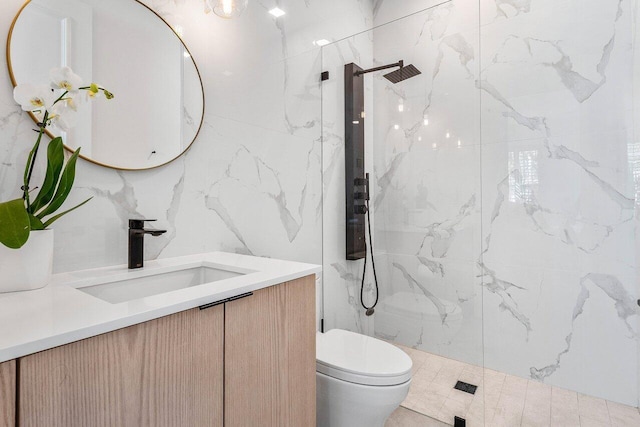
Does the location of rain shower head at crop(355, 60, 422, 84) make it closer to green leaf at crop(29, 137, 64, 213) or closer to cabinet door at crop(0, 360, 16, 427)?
green leaf at crop(29, 137, 64, 213)

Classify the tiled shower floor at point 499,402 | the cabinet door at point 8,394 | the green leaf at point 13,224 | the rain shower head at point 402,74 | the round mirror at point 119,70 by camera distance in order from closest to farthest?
the cabinet door at point 8,394 → the green leaf at point 13,224 → the round mirror at point 119,70 → the tiled shower floor at point 499,402 → the rain shower head at point 402,74

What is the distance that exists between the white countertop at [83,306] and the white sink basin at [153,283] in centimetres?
3

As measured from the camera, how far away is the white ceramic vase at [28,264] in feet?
2.67

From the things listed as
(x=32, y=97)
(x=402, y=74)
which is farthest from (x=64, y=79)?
(x=402, y=74)

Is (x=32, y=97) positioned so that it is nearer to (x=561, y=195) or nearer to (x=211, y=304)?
(x=211, y=304)

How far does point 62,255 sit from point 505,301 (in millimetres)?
2257

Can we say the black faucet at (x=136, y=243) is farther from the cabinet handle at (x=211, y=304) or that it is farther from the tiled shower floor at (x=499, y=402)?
the tiled shower floor at (x=499, y=402)

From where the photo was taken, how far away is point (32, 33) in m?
0.99

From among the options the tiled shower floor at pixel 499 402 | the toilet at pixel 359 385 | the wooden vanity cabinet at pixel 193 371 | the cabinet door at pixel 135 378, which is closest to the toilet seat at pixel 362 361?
the toilet at pixel 359 385

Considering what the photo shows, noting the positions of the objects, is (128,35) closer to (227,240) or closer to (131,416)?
(227,240)

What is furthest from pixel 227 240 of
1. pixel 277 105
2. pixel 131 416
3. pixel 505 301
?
pixel 505 301

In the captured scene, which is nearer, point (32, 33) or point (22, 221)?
point (22, 221)

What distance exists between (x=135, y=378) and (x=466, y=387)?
5.91ft

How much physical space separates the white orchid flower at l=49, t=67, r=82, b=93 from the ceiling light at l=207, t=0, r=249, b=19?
0.71 meters
